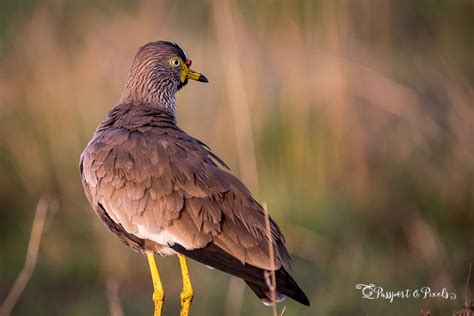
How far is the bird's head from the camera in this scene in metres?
6.32

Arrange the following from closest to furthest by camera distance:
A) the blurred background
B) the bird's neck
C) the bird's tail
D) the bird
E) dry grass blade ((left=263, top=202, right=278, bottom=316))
→ dry grass blade ((left=263, top=202, right=278, bottom=316)) < the bird's tail < the bird < the bird's neck < the blurred background

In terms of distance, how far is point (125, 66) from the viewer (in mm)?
9156

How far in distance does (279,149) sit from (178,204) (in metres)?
3.06

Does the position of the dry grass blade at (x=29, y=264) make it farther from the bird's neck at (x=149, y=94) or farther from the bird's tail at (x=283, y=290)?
the bird's tail at (x=283, y=290)

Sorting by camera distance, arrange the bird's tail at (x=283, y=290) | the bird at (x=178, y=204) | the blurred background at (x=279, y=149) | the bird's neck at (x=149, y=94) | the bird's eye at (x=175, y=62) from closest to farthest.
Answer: the bird's tail at (x=283, y=290) < the bird at (x=178, y=204) < the bird's neck at (x=149, y=94) < the bird's eye at (x=175, y=62) < the blurred background at (x=279, y=149)

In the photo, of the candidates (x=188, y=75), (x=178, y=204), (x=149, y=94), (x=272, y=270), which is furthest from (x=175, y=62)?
(x=272, y=270)

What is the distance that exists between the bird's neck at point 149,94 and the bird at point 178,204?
36cm

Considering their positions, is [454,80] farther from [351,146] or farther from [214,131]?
[214,131]

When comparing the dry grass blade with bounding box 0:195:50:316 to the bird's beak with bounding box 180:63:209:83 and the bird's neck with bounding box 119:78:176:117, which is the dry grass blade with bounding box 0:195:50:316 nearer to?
the bird's neck with bounding box 119:78:176:117

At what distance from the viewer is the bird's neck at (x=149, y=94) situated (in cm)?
631

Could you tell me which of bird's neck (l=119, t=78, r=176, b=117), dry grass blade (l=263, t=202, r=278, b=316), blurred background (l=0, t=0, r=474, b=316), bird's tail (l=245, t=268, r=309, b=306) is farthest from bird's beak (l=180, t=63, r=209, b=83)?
bird's tail (l=245, t=268, r=309, b=306)

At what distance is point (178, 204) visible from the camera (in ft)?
17.9

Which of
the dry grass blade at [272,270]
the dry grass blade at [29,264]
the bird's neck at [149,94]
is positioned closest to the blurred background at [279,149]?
the dry grass blade at [29,264]

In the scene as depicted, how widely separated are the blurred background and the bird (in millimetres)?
1819
